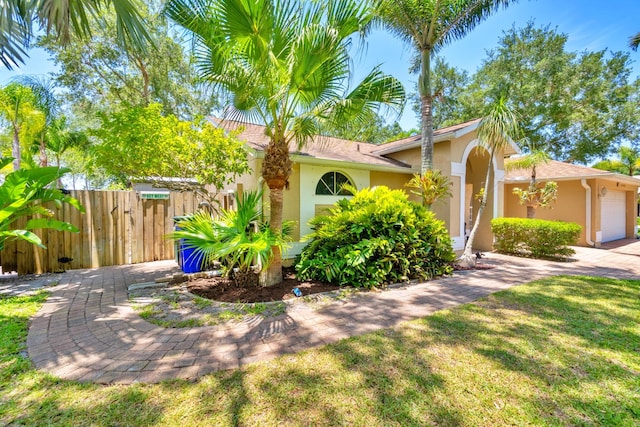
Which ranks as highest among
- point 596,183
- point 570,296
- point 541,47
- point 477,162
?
point 541,47

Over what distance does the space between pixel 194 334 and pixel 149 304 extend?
1783 mm

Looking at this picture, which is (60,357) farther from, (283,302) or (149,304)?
(283,302)

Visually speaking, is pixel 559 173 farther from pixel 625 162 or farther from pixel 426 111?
pixel 625 162

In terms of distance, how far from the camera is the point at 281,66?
5.05 metres

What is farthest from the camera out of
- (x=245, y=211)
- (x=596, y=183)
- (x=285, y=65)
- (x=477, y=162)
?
(x=596, y=183)

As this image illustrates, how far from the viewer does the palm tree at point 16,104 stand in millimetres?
10414

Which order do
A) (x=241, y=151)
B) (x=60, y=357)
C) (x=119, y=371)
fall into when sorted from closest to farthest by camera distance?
(x=119, y=371)
(x=60, y=357)
(x=241, y=151)

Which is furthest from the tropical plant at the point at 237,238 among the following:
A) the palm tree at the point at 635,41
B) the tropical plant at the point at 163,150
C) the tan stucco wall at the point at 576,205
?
the tan stucco wall at the point at 576,205

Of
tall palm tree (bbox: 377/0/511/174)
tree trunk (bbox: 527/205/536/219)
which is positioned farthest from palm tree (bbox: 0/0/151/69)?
tree trunk (bbox: 527/205/536/219)

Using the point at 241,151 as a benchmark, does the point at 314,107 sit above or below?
above

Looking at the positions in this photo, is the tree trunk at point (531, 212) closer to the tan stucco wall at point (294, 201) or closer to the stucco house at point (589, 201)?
the stucco house at point (589, 201)

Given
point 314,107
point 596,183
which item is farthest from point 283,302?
point 596,183

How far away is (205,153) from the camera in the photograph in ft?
22.2

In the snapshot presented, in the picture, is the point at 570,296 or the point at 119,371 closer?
the point at 119,371
